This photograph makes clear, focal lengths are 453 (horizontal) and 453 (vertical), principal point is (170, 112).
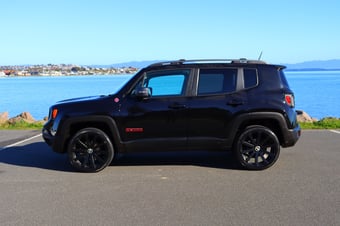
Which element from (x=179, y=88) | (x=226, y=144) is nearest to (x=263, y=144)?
(x=226, y=144)

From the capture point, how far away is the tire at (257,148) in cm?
757

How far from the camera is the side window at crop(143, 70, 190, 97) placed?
7.68m

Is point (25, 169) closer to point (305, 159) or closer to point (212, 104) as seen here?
point (212, 104)

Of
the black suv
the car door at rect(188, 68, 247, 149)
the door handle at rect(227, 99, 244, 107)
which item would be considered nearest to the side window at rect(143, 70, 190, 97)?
the black suv

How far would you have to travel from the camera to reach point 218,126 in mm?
7613

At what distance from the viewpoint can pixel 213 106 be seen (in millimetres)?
7559

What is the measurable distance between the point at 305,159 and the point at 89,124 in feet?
13.1

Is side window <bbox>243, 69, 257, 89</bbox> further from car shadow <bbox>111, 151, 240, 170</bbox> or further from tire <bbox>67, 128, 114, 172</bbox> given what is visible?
tire <bbox>67, 128, 114, 172</bbox>

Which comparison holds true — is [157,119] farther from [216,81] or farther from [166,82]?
[216,81]

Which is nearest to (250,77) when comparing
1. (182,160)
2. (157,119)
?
(157,119)

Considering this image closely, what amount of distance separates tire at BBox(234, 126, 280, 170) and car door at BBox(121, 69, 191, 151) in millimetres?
974

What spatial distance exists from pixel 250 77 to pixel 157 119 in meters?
1.75

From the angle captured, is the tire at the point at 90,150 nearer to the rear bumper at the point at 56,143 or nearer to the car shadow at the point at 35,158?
the rear bumper at the point at 56,143

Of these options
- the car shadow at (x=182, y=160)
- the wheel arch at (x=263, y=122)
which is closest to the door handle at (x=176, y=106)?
the wheel arch at (x=263, y=122)
